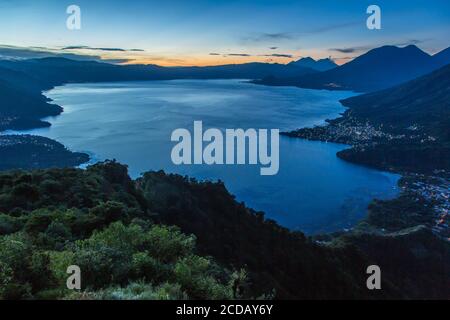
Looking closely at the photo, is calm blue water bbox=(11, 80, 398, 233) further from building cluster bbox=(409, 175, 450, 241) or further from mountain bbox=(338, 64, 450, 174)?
mountain bbox=(338, 64, 450, 174)

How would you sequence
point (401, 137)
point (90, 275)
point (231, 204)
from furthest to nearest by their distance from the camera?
point (401, 137) → point (231, 204) → point (90, 275)

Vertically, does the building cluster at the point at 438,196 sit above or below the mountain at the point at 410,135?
below

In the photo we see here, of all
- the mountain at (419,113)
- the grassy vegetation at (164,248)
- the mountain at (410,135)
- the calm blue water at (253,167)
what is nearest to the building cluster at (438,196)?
the calm blue water at (253,167)

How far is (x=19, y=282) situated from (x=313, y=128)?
14418 centimetres

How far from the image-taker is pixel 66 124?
142 m

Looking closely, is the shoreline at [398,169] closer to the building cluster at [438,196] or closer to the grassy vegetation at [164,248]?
the building cluster at [438,196]

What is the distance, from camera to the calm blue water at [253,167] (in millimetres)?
76000

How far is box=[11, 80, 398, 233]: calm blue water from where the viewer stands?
2992 inches

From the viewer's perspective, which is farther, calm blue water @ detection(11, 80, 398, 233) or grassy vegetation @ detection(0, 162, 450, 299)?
calm blue water @ detection(11, 80, 398, 233)

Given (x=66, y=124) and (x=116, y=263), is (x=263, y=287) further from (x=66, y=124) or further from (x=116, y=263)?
(x=66, y=124)

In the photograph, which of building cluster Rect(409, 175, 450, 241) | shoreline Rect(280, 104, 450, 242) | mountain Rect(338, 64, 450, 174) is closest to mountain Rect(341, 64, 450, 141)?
mountain Rect(338, 64, 450, 174)

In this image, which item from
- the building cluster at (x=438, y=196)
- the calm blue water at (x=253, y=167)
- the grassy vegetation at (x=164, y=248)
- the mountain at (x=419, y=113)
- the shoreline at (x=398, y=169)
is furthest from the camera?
the mountain at (x=419, y=113)

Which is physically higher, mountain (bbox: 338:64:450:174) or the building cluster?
mountain (bbox: 338:64:450:174)
